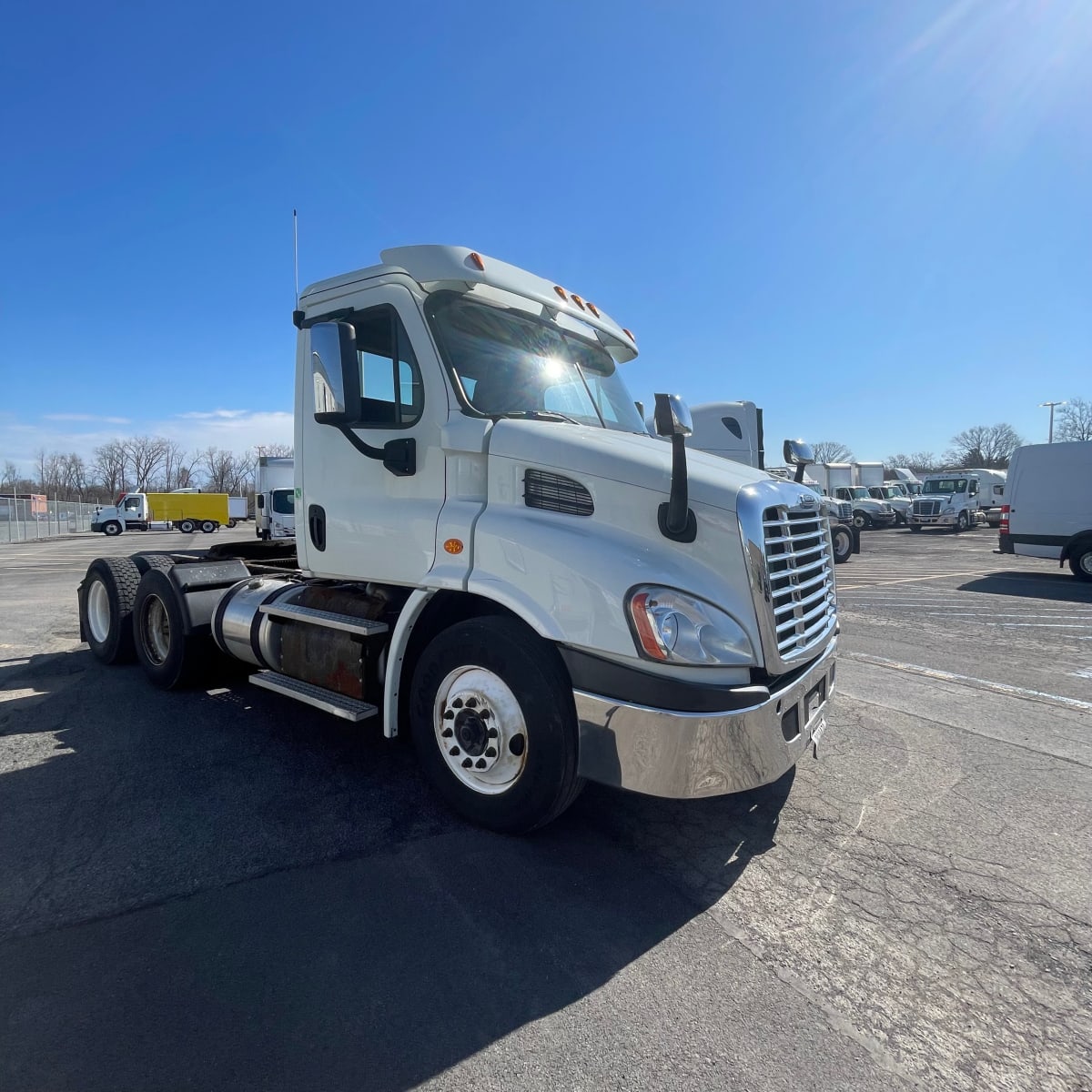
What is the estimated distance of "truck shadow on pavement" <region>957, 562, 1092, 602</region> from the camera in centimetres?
1186

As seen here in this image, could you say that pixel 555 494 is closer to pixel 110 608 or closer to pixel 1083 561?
pixel 110 608

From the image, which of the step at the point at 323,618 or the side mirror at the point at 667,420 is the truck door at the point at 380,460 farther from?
the side mirror at the point at 667,420

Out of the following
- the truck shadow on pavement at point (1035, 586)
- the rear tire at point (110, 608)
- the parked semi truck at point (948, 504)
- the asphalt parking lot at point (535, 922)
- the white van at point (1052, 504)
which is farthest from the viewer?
the parked semi truck at point (948, 504)

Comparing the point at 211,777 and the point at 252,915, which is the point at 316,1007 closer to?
the point at 252,915

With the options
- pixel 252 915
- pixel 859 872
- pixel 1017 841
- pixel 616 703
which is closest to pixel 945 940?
pixel 859 872

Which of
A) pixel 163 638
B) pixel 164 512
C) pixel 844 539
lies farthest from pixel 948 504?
pixel 164 512

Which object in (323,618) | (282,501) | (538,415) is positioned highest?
(538,415)

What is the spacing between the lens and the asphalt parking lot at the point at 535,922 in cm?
195

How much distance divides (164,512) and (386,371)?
1996 inches

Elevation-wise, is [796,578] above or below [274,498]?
below

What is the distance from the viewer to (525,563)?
3000 millimetres

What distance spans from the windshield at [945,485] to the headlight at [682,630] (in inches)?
1429

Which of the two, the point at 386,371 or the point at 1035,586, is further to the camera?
the point at 1035,586

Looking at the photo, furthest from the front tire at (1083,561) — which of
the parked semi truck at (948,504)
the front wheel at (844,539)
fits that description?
the parked semi truck at (948,504)
